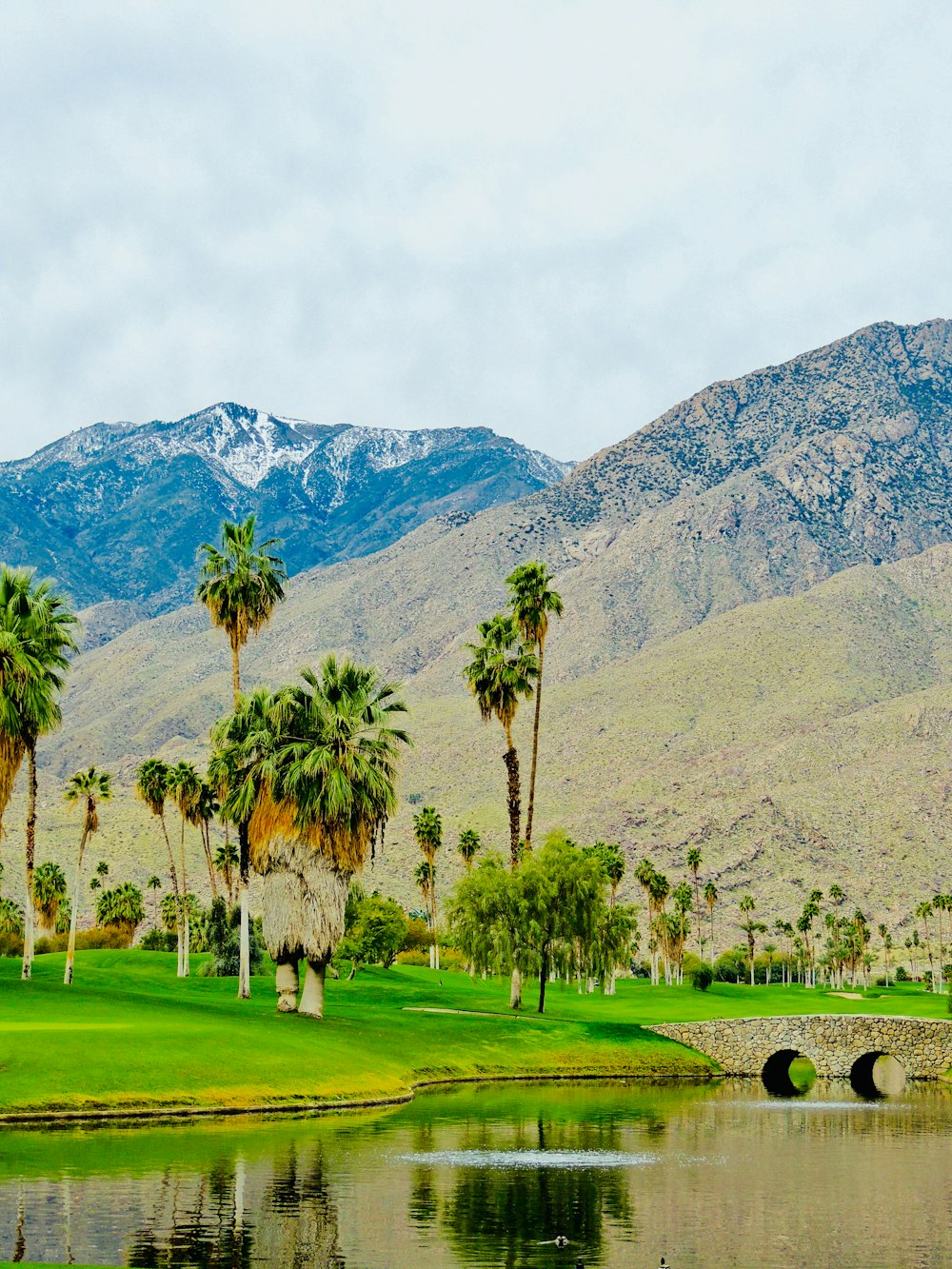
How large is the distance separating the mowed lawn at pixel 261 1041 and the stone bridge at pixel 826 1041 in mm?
1503

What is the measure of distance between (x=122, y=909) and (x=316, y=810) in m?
79.3

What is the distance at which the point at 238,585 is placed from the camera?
63.2 metres

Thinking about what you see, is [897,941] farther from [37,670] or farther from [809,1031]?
[37,670]

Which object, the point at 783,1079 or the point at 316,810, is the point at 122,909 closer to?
the point at 783,1079

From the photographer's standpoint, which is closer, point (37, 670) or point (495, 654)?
point (37, 670)

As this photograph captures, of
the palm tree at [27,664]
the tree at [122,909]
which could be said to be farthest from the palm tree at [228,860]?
the palm tree at [27,664]

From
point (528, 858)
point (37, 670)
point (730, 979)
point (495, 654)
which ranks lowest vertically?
point (730, 979)

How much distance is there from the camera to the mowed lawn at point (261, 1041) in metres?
41.8

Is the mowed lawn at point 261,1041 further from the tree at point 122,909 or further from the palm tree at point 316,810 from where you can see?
the tree at point 122,909

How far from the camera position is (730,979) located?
537 feet

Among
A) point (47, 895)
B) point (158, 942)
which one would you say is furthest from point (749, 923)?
point (47, 895)

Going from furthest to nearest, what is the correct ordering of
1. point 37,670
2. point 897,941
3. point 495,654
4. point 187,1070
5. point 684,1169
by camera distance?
point 897,941, point 495,654, point 37,670, point 187,1070, point 684,1169

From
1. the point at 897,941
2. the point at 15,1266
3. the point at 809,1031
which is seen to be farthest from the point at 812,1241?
the point at 897,941

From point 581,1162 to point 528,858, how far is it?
3730 cm
